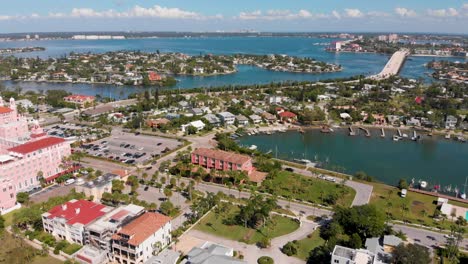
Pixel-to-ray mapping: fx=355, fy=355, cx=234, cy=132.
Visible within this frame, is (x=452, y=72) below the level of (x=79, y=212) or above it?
above

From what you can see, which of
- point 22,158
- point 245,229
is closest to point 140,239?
point 245,229

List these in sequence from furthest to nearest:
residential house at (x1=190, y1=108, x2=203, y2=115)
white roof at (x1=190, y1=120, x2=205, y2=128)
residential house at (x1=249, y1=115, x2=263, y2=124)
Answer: residential house at (x1=190, y1=108, x2=203, y2=115)
residential house at (x1=249, y1=115, x2=263, y2=124)
white roof at (x1=190, y1=120, x2=205, y2=128)

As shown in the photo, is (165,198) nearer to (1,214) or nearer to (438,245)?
(1,214)

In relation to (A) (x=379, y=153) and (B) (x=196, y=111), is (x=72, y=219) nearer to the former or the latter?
(B) (x=196, y=111)

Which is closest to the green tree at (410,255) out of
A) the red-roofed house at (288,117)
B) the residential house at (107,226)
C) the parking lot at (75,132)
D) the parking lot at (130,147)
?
the residential house at (107,226)

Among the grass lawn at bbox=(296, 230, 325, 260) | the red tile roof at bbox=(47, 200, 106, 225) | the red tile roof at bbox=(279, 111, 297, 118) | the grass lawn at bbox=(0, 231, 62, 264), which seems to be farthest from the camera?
the red tile roof at bbox=(279, 111, 297, 118)

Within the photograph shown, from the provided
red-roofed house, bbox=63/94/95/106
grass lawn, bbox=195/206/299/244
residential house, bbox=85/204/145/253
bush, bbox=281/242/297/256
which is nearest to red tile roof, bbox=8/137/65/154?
residential house, bbox=85/204/145/253

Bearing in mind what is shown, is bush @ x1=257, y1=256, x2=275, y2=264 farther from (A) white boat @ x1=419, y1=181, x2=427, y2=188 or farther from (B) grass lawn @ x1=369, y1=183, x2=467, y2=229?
(A) white boat @ x1=419, y1=181, x2=427, y2=188
